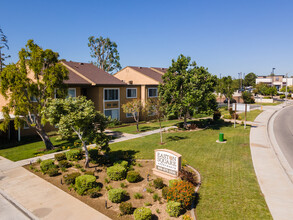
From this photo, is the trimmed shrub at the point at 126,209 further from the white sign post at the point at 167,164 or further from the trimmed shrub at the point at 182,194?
the white sign post at the point at 167,164

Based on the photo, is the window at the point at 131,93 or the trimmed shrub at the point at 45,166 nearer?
the trimmed shrub at the point at 45,166

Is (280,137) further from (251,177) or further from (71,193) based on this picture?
(71,193)

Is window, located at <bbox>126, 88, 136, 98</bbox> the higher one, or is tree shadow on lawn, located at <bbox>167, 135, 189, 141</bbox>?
window, located at <bbox>126, 88, 136, 98</bbox>

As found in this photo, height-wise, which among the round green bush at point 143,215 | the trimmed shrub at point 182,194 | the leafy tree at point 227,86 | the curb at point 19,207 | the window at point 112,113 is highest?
the leafy tree at point 227,86

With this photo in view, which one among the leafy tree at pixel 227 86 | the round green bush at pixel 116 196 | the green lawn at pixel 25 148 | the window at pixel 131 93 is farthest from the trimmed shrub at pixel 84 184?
the leafy tree at pixel 227 86

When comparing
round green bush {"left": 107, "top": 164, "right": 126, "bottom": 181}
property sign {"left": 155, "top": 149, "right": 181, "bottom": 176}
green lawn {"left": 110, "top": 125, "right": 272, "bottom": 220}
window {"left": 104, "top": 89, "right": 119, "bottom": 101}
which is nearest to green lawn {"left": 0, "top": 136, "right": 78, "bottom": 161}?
green lawn {"left": 110, "top": 125, "right": 272, "bottom": 220}

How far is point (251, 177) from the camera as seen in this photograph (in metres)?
13.1

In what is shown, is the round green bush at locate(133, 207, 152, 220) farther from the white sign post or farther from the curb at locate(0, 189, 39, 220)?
the curb at locate(0, 189, 39, 220)

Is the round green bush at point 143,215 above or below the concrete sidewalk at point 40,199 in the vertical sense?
above

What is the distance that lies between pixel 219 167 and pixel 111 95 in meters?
23.4

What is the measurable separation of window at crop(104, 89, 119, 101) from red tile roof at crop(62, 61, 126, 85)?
136 cm

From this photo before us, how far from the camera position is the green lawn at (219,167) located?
383 inches

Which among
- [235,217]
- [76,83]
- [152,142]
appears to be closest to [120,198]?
[235,217]

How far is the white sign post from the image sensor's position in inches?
509
